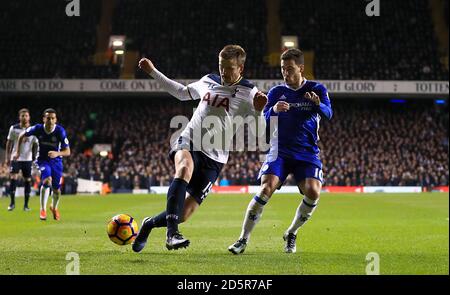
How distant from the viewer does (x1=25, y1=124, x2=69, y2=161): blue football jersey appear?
11.5 m

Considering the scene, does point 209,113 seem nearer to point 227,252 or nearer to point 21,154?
point 227,252

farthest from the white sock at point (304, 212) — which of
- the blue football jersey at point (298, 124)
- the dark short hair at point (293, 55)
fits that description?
the dark short hair at point (293, 55)

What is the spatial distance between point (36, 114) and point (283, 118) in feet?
104

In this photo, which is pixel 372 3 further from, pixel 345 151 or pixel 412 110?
pixel 412 110

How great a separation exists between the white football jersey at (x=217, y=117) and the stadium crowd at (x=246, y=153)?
2316cm

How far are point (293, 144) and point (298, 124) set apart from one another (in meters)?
0.24

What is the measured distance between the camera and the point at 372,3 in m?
7.33

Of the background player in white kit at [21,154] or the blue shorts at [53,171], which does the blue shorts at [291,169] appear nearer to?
the blue shorts at [53,171]

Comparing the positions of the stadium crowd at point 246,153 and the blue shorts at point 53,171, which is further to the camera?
the stadium crowd at point 246,153

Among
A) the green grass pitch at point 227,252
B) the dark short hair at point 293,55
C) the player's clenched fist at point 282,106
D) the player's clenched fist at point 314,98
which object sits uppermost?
the dark short hair at point 293,55

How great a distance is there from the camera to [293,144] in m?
6.95

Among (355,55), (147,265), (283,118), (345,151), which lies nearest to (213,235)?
(283,118)

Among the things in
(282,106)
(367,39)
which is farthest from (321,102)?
(367,39)

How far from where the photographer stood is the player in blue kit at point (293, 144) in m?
6.84
